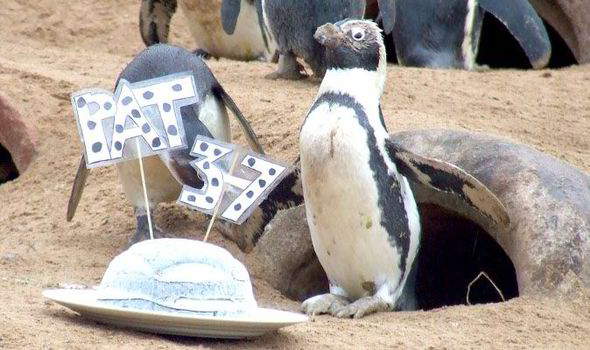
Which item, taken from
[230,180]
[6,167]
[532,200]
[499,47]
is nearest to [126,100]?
[230,180]

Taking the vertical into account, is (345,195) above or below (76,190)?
above

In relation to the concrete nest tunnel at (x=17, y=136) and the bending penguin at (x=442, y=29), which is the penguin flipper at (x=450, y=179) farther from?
the bending penguin at (x=442, y=29)

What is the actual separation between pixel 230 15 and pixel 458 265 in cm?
260

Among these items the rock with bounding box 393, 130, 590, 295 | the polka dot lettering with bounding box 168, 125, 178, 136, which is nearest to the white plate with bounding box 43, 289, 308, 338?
the polka dot lettering with bounding box 168, 125, 178, 136

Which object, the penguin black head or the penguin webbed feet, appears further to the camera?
the penguin black head

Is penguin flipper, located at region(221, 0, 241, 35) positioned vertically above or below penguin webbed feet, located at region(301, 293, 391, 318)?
above

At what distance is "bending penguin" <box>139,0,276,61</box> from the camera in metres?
8.01

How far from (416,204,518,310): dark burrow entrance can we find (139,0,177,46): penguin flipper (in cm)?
325

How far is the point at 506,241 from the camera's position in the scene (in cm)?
423

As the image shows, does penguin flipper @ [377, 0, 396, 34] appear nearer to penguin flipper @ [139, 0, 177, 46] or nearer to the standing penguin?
the standing penguin

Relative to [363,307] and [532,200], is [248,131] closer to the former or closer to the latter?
[363,307]

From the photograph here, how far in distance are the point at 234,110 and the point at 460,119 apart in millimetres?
1130

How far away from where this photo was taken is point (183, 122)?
14.8 feet

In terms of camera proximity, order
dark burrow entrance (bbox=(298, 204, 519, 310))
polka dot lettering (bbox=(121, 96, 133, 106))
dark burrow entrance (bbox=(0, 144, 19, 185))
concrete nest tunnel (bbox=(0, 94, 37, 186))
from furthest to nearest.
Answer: dark burrow entrance (bbox=(0, 144, 19, 185)), concrete nest tunnel (bbox=(0, 94, 37, 186)), dark burrow entrance (bbox=(298, 204, 519, 310)), polka dot lettering (bbox=(121, 96, 133, 106))
